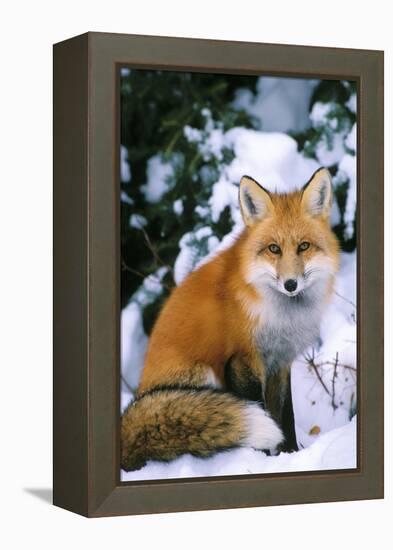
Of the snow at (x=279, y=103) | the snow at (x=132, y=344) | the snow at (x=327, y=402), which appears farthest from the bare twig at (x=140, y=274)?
the snow at (x=279, y=103)

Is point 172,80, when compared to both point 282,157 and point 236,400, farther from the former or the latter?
point 236,400

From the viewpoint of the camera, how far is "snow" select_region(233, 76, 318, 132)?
652 centimetres

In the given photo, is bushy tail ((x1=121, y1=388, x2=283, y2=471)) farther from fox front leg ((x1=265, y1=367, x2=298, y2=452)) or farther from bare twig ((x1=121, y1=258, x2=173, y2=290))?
bare twig ((x1=121, y1=258, x2=173, y2=290))

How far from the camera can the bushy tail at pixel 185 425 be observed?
6242 mm

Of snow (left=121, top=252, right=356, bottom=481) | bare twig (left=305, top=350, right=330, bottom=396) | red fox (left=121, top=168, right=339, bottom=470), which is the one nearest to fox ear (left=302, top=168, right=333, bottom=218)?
red fox (left=121, top=168, right=339, bottom=470)

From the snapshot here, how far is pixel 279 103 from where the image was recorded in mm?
6586

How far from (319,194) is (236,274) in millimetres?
534

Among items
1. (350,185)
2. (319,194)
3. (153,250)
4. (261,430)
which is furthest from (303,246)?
(261,430)

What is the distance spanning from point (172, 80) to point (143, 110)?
20 cm

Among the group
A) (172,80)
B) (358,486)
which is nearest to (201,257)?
(172,80)

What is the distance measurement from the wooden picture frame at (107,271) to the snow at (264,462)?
1.4 inches

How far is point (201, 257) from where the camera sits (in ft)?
21.0

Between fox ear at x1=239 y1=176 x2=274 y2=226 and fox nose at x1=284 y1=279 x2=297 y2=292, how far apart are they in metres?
0.30

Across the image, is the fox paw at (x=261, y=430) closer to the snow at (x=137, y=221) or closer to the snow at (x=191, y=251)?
the snow at (x=191, y=251)
